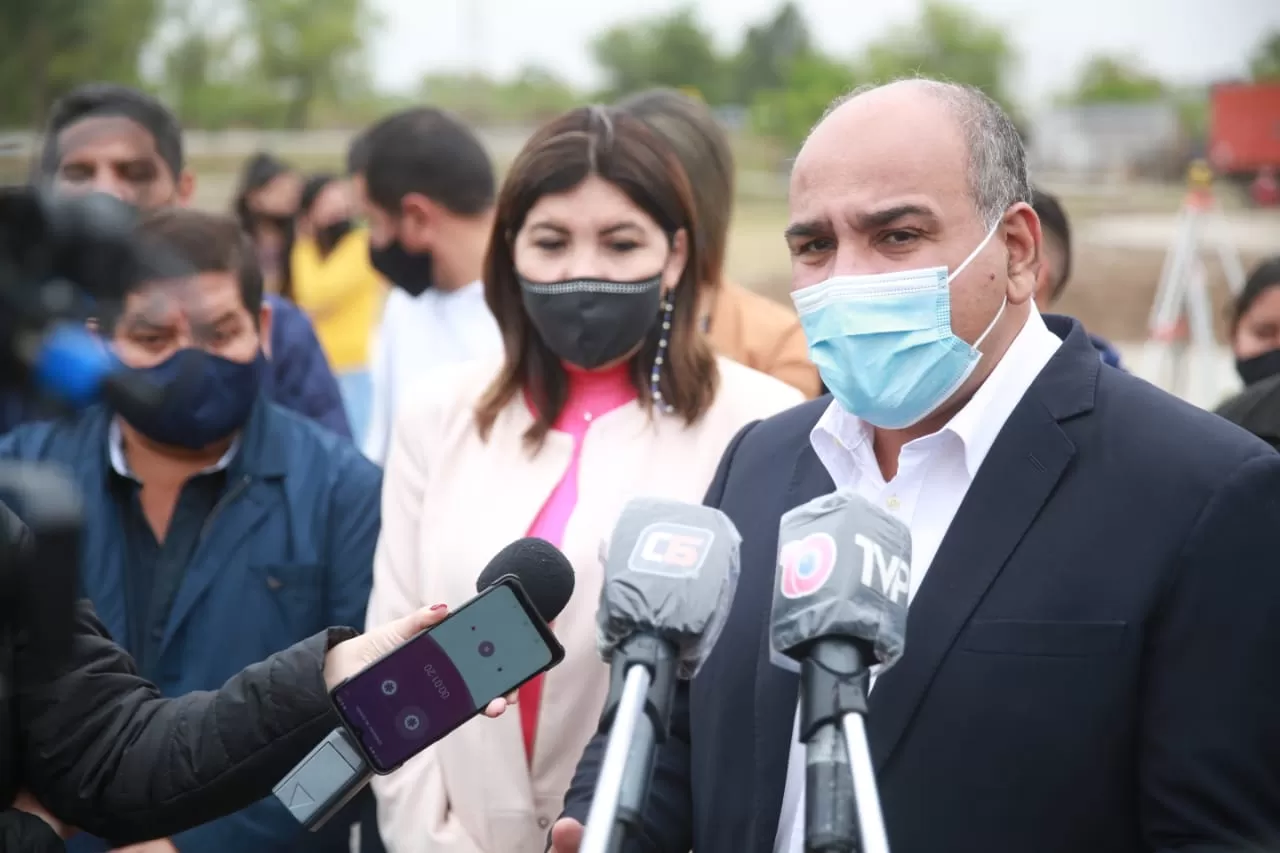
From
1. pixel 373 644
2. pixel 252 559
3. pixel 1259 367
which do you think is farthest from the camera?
pixel 1259 367

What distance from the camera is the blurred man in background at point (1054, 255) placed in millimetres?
4051

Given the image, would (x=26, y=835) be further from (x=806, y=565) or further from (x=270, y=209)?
(x=270, y=209)

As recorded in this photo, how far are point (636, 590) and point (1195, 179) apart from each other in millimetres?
8594

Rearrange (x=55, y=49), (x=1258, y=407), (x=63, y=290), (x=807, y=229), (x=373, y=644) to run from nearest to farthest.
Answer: (x=63, y=290)
(x=373, y=644)
(x=807, y=229)
(x=1258, y=407)
(x=55, y=49)

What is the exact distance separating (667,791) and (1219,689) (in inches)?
36.2

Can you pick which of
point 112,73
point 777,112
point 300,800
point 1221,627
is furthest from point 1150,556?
point 777,112

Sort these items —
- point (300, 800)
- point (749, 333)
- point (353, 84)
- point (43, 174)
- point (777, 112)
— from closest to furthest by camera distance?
point (43, 174), point (300, 800), point (749, 333), point (777, 112), point (353, 84)

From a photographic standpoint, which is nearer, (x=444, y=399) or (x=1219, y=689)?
(x=1219, y=689)

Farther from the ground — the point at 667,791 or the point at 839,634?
the point at 839,634

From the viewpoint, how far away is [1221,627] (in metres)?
1.88

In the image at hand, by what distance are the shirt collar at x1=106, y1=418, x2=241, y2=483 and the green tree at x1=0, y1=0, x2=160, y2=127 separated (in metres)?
1.98

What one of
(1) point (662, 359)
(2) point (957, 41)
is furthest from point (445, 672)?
(2) point (957, 41)

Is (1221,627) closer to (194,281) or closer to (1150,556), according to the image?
(1150,556)

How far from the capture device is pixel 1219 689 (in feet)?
6.09
